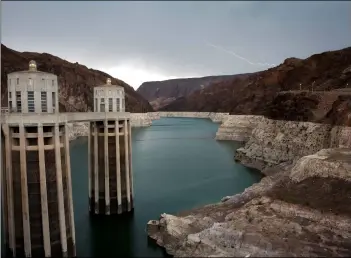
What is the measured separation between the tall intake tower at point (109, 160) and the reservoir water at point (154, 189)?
1232 millimetres

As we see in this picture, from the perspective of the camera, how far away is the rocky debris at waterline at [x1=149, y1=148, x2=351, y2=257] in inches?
731

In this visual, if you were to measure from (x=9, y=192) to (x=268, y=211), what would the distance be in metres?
15.5

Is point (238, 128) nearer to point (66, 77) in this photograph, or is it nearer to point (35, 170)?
point (66, 77)

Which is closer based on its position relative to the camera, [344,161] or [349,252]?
[349,252]

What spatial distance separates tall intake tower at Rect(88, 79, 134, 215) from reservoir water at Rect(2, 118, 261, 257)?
1.23 m

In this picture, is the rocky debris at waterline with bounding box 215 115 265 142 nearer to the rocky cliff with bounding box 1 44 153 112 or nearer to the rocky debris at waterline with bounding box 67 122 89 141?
the rocky debris at waterline with bounding box 67 122 89 141

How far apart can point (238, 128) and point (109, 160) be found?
2937 inches

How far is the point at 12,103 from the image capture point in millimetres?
21375

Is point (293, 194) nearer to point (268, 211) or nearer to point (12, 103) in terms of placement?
point (268, 211)

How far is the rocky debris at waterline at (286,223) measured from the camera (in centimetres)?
1858

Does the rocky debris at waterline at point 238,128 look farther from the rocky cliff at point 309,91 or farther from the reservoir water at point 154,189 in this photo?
the reservoir water at point 154,189

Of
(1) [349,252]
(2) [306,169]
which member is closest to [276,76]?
(2) [306,169]

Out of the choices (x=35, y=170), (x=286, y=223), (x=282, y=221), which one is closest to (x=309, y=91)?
(x=282, y=221)

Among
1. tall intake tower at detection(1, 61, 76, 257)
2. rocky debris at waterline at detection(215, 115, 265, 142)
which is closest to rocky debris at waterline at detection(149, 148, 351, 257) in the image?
tall intake tower at detection(1, 61, 76, 257)
